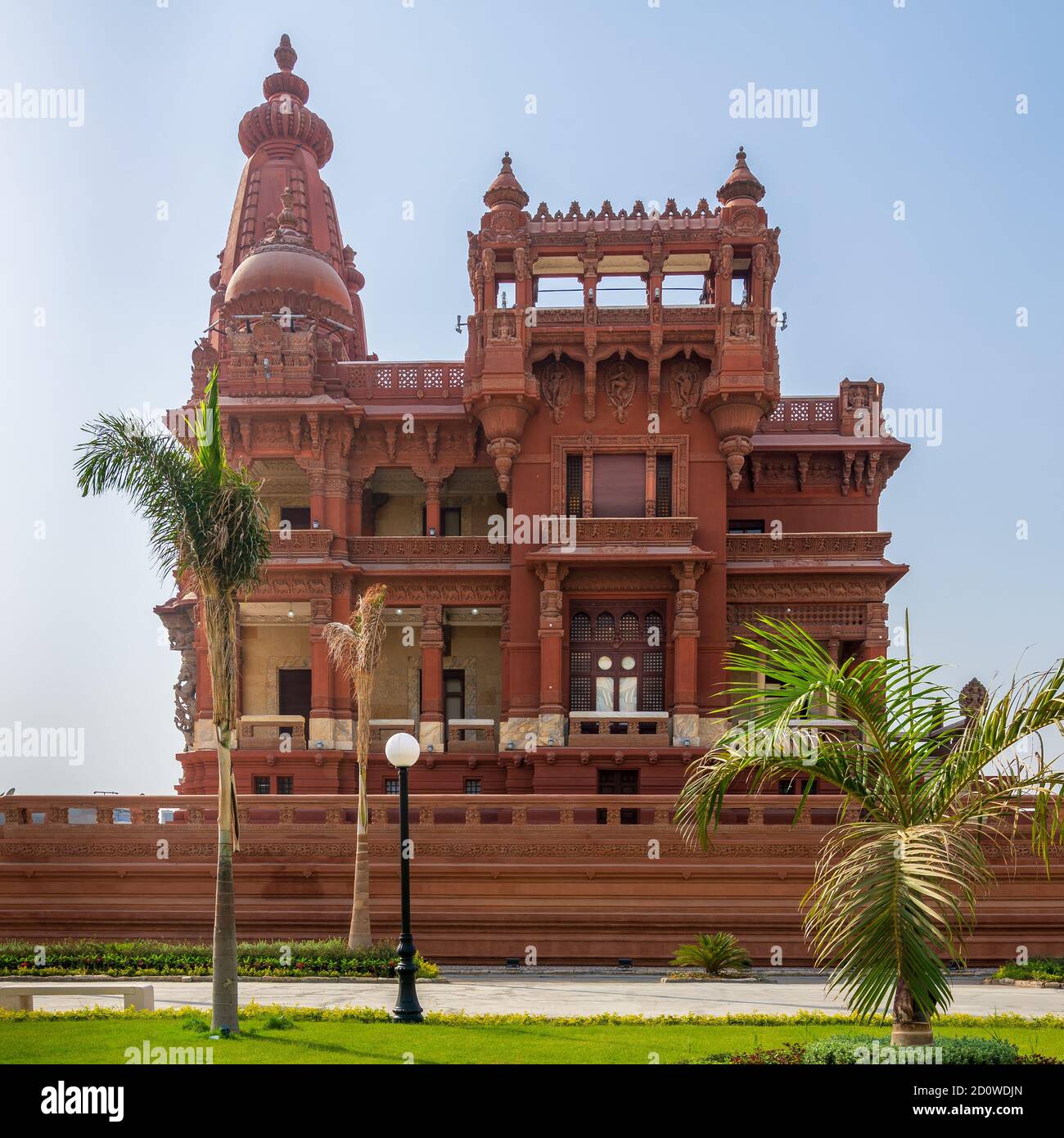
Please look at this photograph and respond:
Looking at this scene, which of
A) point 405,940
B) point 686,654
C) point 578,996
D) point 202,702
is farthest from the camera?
point 202,702

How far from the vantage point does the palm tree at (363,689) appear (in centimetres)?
2234

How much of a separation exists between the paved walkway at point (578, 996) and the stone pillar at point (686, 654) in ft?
31.7

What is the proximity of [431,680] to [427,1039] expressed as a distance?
18.8 meters

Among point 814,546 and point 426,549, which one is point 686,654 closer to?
point 814,546

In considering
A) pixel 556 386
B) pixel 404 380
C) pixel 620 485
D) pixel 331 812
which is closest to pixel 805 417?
pixel 620 485

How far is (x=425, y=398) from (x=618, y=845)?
1500 cm

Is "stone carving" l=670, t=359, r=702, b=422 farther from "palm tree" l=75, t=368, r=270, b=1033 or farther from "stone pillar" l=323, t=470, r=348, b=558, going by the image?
"palm tree" l=75, t=368, r=270, b=1033

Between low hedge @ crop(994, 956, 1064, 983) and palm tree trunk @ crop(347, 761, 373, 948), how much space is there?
11.6m

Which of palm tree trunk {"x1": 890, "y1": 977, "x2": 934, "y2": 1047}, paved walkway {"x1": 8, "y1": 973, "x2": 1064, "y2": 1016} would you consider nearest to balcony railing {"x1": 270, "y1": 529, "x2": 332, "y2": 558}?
paved walkway {"x1": 8, "y1": 973, "x2": 1064, "y2": 1016}

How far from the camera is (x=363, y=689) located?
22.9 meters

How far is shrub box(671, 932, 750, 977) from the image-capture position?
22.5 meters

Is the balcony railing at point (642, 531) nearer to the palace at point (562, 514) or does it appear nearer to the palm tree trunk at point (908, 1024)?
the palace at point (562, 514)

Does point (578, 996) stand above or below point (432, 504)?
below

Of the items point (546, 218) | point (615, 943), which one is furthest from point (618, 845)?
point (546, 218)
